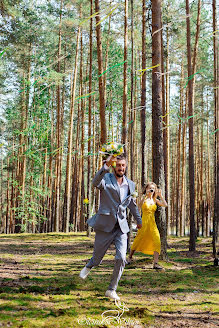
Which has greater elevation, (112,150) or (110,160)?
(112,150)

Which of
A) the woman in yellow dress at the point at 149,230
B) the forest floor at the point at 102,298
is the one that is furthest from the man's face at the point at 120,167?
the woman in yellow dress at the point at 149,230

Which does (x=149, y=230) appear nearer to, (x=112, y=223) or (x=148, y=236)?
(x=148, y=236)

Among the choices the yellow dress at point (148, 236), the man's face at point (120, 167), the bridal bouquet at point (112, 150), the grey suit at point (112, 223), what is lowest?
the yellow dress at point (148, 236)

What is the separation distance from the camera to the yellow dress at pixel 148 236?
777 cm

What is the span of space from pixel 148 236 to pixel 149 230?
13cm

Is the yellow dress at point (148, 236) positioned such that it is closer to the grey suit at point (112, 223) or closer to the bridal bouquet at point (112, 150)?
the grey suit at point (112, 223)

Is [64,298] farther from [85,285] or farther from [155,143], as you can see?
[155,143]

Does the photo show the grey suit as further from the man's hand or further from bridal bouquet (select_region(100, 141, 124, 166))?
bridal bouquet (select_region(100, 141, 124, 166))

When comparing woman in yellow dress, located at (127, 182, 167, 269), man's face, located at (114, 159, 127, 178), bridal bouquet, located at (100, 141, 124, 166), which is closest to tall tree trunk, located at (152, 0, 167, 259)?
woman in yellow dress, located at (127, 182, 167, 269)

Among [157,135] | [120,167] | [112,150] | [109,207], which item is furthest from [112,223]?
[157,135]

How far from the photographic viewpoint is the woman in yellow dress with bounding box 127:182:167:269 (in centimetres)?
779

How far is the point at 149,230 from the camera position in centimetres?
791

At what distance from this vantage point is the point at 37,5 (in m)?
22.9

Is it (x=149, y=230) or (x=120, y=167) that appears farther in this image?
(x=149, y=230)
